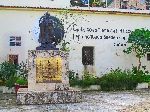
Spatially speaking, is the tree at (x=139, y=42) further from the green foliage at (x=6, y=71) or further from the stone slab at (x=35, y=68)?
the stone slab at (x=35, y=68)

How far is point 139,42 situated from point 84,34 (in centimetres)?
271

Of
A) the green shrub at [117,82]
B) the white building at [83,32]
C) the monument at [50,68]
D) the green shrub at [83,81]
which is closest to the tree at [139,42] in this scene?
the white building at [83,32]

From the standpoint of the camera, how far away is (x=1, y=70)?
56.1ft

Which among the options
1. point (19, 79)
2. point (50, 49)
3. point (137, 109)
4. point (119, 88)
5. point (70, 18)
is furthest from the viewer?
point (70, 18)

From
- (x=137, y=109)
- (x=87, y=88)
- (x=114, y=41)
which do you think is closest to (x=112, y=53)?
(x=114, y=41)

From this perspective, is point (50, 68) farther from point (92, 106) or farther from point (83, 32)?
point (83, 32)

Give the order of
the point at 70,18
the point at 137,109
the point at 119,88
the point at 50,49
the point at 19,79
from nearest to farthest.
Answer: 1. the point at 137,109
2. the point at 50,49
3. the point at 19,79
4. the point at 119,88
5. the point at 70,18

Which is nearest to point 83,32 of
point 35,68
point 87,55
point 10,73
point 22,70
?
point 87,55

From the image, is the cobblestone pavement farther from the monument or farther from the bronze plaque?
the bronze plaque

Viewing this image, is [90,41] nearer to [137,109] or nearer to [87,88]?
[87,88]

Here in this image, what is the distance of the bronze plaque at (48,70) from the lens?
40.9ft

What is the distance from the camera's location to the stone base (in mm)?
11797

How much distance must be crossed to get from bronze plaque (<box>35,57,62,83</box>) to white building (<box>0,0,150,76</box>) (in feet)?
19.5

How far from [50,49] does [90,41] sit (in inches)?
275
